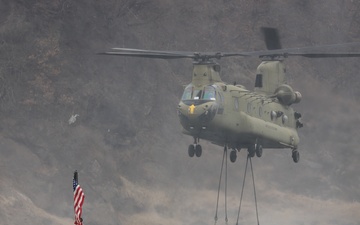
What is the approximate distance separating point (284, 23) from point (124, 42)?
53.9ft

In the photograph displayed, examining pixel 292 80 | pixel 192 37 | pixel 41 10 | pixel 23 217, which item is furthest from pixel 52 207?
pixel 292 80

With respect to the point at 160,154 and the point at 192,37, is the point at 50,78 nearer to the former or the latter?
the point at 160,154

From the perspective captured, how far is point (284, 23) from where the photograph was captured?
7744 cm

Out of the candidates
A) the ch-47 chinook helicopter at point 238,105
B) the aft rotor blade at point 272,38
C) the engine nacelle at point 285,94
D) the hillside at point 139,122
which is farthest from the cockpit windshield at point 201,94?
the hillside at point 139,122

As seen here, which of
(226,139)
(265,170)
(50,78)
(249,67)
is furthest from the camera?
(249,67)

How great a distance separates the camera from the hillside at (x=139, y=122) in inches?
2317

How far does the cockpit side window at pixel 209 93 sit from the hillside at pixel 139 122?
17360 millimetres

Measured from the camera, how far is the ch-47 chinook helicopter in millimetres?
41469

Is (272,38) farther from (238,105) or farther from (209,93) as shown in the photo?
(209,93)

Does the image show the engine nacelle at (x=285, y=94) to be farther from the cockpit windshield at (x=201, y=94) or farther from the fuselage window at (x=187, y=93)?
the fuselage window at (x=187, y=93)

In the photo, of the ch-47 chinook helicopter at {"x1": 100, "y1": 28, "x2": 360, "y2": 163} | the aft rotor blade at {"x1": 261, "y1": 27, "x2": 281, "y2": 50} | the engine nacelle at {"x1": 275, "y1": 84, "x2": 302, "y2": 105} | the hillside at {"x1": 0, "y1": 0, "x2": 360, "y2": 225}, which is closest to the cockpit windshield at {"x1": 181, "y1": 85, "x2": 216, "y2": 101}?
the ch-47 chinook helicopter at {"x1": 100, "y1": 28, "x2": 360, "y2": 163}

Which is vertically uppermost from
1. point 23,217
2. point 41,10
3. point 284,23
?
point 284,23

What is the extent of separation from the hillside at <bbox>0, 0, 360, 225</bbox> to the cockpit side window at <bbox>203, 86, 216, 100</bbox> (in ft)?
57.0

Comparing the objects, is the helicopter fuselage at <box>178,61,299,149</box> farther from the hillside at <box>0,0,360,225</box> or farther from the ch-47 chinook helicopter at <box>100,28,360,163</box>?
the hillside at <box>0,0,360,225</box>
